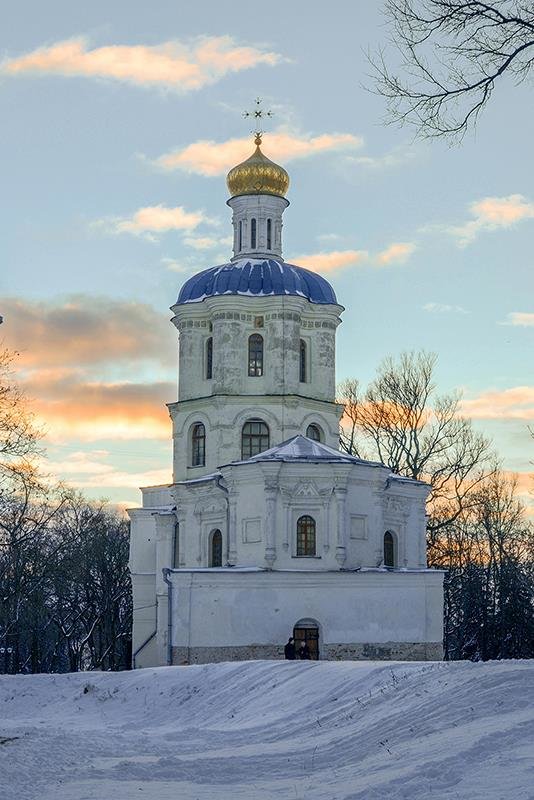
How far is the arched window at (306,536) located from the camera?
35.1 meters

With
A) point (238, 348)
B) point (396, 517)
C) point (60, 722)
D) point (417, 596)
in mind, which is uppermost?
point (238, 348)

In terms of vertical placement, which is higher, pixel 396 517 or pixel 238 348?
pixel 238 348

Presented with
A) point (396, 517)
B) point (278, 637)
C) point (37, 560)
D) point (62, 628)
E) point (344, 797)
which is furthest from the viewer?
point (62, 628)

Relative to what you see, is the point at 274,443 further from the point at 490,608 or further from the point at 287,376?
the point at 490,608

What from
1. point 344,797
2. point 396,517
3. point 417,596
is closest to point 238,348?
point 396,517

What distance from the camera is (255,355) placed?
40.7 meters

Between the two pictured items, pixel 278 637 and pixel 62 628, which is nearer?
pixel 278 637

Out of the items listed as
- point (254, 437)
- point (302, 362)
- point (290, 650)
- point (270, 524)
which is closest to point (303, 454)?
point (270, 524)

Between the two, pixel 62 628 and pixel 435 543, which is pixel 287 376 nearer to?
pixel 435 543

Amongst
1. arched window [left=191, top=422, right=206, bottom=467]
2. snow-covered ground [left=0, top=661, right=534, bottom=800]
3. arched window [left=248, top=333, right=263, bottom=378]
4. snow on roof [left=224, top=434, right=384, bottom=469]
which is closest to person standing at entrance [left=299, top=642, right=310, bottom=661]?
snow on roof [left=224, top=434, right=384, bottom=469]

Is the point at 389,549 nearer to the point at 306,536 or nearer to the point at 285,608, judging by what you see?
the point at 306,536

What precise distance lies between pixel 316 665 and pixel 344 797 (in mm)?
10810

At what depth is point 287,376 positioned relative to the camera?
40.0 meters

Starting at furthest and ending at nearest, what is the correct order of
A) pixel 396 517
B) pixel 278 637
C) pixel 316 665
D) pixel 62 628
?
1. pixel 62 628
2. pixel 396 517
3. pixel 278 637
4. pixel 316 665
